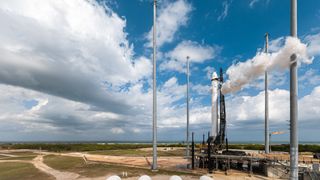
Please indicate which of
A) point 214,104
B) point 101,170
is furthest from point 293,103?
point 101,170

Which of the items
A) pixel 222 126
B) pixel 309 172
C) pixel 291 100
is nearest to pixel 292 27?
pixel 291 100

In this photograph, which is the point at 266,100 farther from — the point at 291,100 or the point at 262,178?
the point at 291,100

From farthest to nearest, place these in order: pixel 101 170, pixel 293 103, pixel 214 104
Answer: pixel 214 104, pixel 101 170, pixel 293 103

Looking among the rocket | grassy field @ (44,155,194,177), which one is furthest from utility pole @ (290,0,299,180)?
the rocket

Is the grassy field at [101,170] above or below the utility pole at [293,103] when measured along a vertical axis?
below

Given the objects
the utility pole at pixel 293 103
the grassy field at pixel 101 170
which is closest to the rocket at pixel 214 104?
the grassy field at pixel 101 170

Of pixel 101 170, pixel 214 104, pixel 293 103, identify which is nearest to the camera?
pixel 293 103

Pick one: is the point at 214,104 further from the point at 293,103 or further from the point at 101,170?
the point at 293,103

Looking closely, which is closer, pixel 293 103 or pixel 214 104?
pixel 293 103

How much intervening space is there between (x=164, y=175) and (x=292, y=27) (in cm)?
2077

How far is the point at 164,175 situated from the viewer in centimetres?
2855

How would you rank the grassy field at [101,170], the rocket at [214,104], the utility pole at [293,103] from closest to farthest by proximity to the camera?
the utility pole at [293,103], the grassy field at [101,170], the rocket at [214,104]

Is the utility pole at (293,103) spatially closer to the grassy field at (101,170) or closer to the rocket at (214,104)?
the grassy field at (101,170)

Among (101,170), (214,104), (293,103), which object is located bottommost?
(101,170)
